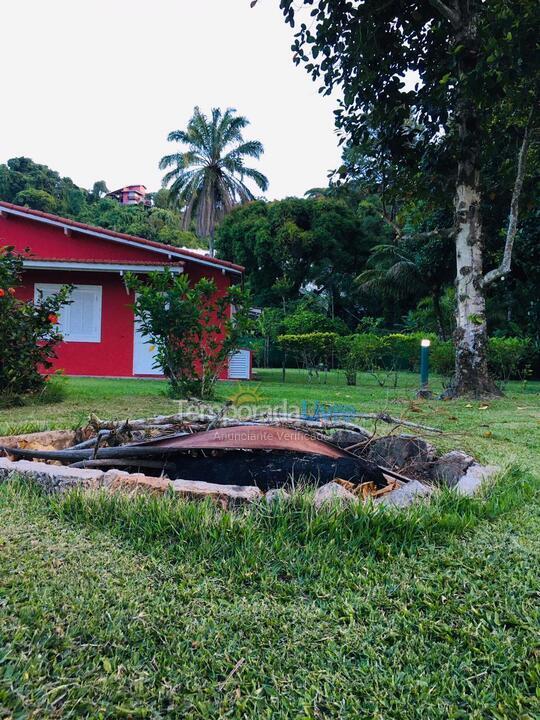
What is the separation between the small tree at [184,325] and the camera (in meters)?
6.33

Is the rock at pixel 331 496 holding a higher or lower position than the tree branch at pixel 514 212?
lower

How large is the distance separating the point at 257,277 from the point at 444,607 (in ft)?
93.7

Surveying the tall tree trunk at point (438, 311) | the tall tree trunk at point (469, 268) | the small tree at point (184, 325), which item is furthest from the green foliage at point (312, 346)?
the tall tree trunk at point (438, 311)

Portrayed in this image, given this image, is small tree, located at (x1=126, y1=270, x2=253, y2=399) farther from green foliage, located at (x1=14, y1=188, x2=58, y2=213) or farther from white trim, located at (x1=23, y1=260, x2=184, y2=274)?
green foliage, located at (x1=14, y1=188, x2=58, y2=213)

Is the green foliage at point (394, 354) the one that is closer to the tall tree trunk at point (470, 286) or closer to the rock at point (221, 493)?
the tall tree trunk at point (470, 286)

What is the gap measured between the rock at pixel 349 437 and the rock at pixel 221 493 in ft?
4.03

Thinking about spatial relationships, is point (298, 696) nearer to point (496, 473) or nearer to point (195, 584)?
point (195, 584)

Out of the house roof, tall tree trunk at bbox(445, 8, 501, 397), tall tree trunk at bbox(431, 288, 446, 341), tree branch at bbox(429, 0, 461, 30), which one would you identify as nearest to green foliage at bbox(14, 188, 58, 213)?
the house roof

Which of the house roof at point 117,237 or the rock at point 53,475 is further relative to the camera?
the house roof at point 117,237

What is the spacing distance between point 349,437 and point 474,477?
97 cm

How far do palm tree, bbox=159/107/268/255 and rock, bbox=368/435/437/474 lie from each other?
98.6ft

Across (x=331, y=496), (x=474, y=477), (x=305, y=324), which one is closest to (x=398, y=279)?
(x=305, y=324)

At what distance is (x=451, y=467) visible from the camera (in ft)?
9.25

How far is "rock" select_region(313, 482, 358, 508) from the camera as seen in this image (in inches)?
76.7
